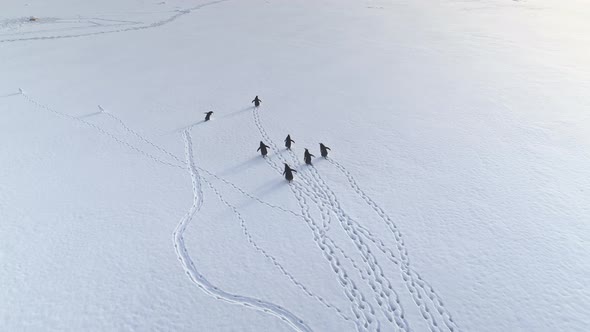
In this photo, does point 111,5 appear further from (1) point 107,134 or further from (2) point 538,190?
(2) point 538,190

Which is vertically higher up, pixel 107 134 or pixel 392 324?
pixel 107 134

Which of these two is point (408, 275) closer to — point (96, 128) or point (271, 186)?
point (271, 186)

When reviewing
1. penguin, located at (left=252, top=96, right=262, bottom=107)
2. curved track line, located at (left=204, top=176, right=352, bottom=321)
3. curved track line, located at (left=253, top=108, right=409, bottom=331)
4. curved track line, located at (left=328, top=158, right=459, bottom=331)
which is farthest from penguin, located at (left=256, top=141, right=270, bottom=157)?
penguin, located at (left=252, top=96, right=262, bottom=107)

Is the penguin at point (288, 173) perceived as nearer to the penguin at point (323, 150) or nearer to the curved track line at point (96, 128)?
the penguin at point (323, 150)

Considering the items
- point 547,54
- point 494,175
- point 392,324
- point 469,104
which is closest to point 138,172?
point 392,324

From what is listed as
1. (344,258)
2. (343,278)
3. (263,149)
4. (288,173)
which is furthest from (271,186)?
(343,278)

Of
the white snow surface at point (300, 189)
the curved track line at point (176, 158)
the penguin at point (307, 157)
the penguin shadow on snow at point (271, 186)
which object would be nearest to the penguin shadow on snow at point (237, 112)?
the white snow surface at point (300, 189)

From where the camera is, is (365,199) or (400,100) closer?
(365,199)
